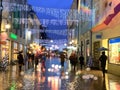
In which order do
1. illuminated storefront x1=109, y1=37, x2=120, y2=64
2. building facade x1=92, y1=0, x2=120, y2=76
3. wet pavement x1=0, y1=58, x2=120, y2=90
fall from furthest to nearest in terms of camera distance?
illuminated storefront x1=109, y1=37, x2=120, y2=64 < building facade x1=92, y1=0, x2=120, y2=76 < wet pavement x1=0, y1=58, x2=120, y2=90

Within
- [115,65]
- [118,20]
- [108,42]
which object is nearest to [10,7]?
[108,42]

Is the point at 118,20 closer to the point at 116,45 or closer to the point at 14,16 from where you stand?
the point at 116,45

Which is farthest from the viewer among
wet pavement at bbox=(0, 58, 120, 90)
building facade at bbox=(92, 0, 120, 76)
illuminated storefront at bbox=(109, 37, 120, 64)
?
illuminated storefront at bbox=(109, 37, 120, 64)

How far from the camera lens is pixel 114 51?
32.0 m

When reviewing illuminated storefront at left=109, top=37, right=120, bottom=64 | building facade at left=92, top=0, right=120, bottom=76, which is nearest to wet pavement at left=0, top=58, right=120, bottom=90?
illuminated storefront at left=109, top=37, right=120, bottom=64

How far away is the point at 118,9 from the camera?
78.8ft

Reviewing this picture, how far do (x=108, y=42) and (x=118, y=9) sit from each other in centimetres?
1013

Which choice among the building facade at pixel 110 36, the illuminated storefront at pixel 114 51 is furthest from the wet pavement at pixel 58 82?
the building facade at pixel 110 36

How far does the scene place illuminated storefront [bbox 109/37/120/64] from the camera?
30.5 m

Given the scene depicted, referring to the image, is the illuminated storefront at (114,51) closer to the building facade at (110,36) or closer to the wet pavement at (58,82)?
the building facade at (110,36)

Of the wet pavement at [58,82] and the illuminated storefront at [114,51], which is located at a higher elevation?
the illuminated storefront at [114,51]

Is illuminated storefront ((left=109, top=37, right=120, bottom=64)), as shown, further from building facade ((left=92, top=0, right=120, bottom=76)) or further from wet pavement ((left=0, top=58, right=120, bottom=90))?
wet pavement ((left=0, top=58, right=120, bottom=90))

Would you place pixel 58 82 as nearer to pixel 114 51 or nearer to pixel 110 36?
pixel 114 51

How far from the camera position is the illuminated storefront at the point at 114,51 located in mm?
30500
